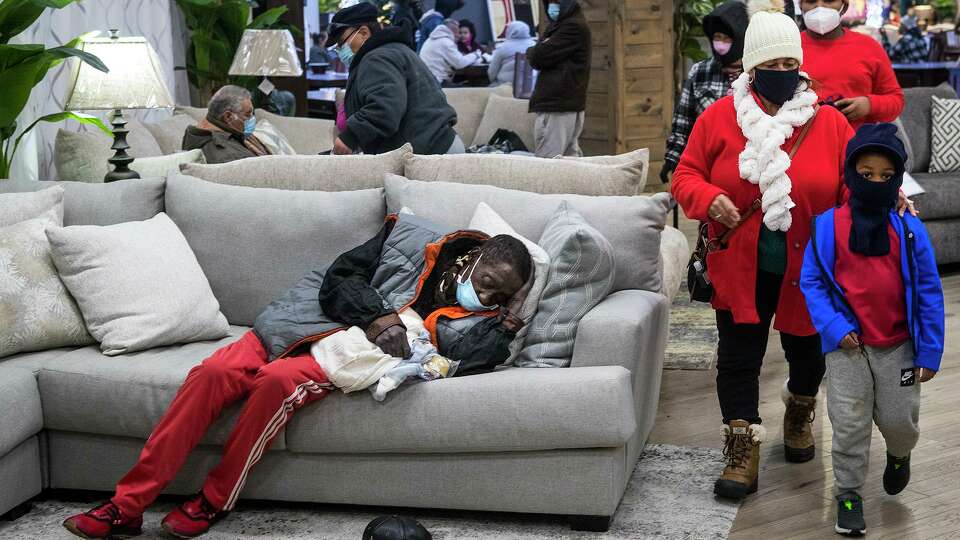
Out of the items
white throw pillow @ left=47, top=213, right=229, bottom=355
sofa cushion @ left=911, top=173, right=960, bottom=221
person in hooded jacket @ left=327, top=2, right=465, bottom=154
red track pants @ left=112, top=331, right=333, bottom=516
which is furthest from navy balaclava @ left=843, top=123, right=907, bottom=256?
sofa cushion @ left=911, top=173, right=960, bottom=221

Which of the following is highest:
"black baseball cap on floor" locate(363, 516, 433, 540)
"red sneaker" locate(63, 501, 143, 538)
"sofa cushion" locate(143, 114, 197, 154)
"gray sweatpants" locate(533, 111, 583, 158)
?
"sofa cushion" locate(143, 114, 197, 154)

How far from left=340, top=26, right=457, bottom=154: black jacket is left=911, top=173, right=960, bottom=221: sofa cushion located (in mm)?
2604

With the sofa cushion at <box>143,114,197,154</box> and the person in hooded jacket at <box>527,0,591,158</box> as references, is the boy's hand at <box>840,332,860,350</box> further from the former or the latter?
the person in hooded jacket at <box>527,0,591,158</box>

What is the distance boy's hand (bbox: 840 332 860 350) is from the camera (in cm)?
270

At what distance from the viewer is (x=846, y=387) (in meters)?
2.76

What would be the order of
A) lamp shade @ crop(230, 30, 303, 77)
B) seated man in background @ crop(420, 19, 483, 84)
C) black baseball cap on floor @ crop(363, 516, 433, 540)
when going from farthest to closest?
1. seated man in background @ crop(420, 19, 483, 84)
2. lamp shade @ crop(230, 30, 303, 77)
3. black baseball cap on floor @ crop(363, 516, 433, 540)

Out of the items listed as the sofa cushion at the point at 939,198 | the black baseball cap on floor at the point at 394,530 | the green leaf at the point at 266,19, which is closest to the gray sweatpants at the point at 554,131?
the green leaf at the point at 266,19

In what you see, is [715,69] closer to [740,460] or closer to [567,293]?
[567,293]

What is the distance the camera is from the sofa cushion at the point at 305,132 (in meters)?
6.34

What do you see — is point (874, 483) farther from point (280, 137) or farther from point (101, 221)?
point (280, 137)

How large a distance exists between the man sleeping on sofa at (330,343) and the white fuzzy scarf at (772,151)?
62cm

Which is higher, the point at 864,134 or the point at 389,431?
the point at 864,134

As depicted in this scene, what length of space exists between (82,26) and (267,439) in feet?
10.7

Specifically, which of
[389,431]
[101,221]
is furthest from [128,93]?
[389,431]
